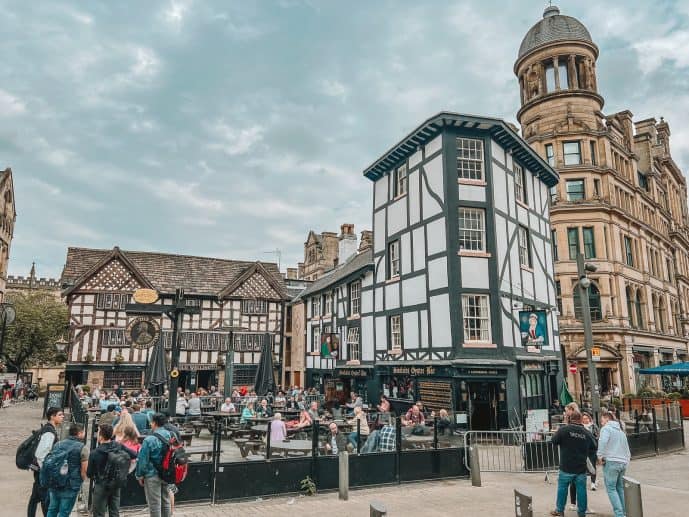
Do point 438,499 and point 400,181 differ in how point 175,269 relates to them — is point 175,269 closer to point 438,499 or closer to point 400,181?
point 400,181

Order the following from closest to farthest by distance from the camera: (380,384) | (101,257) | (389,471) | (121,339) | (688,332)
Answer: (389,471) → (380,384) → (121,339) → (101,257) → (688,332)

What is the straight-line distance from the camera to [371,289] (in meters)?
23.9

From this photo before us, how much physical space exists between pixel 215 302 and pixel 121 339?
6555mm

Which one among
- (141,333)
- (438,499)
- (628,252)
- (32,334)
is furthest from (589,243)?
(32,334)

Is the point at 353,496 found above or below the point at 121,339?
below

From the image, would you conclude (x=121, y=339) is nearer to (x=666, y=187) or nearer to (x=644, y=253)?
(x=644, y=253)

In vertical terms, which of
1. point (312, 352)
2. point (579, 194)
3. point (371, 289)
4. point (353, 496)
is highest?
point (579, 194)

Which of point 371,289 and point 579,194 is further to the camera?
point 579,194

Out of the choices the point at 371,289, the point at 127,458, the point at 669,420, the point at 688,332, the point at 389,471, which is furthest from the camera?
the point at 688,332

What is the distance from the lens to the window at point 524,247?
20422mm

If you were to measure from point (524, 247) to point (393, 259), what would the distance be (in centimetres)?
570

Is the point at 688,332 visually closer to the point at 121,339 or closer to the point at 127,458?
the point at 121,339

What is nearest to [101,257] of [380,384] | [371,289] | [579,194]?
[371,289]

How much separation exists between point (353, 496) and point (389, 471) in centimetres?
117
